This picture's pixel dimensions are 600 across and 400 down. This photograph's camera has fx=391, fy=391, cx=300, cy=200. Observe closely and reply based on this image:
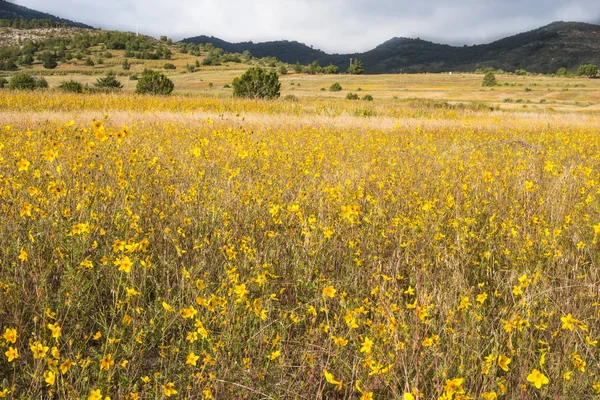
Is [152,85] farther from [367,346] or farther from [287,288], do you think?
[367,346]

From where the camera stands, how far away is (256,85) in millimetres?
26016

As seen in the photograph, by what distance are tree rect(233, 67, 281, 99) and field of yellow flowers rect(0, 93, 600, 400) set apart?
68.8 feet

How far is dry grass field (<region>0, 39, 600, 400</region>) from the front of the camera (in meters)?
1.81

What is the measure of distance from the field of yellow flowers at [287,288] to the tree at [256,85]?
2096 centimetres

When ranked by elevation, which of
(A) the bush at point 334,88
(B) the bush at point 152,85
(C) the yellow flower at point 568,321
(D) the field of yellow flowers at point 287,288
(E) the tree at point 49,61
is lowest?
(D) the field of yellow flowers at point 287,288

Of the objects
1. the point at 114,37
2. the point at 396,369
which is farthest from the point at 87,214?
the point at 114,37

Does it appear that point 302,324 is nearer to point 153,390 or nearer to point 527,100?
point 153,390

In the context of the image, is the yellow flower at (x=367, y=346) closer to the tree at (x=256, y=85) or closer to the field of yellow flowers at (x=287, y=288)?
the field of yellow flowers at (x=287, y=288)

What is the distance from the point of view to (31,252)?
2.48 metres

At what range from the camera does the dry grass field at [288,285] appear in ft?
5.95

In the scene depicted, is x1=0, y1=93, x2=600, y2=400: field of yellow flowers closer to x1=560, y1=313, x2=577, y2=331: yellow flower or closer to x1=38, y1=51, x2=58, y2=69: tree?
x1=560, y1=313, x2=577, y2=331: yellow flower

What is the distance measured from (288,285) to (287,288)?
2 centimetres

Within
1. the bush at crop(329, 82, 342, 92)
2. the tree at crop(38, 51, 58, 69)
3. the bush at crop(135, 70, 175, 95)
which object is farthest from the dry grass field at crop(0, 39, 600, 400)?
the tree at crop(38, 51, 58, 69)

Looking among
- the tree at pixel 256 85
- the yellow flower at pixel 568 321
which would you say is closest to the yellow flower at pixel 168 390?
the yellow flower at pixel 568 321
